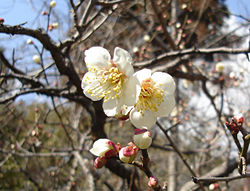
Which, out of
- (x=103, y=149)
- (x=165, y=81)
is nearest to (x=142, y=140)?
(x=103, y=149)

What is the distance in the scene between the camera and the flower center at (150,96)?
3.26ft

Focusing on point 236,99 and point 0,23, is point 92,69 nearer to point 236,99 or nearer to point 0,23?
point 0,23

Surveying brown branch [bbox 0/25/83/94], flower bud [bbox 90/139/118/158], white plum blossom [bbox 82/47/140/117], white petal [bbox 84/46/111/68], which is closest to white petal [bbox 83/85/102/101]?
white plum blossom [bbox 82/47/140/117]

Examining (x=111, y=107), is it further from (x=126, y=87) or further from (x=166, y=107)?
(x=166, y=107)

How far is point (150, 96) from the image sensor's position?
1.03m

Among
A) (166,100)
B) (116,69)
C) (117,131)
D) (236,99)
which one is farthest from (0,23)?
(236,99)

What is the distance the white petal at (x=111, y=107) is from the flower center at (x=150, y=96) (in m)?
0.10

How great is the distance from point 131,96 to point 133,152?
24cm

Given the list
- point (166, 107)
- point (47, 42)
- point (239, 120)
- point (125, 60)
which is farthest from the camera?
point (47, 42)

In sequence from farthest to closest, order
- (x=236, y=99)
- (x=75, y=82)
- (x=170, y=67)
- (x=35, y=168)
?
(x=35, y=168) → (x=236, y=99) → (x=170, y=67) → (x=75, y=82)

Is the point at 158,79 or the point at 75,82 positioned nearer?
the point at 158,79

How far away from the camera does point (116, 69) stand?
1003mm

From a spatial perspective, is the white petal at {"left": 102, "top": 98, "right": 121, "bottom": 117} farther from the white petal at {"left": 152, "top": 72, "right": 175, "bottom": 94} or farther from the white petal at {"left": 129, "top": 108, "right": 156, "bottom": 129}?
the white petal at {"left": 152, "top": 72, "right": 175, "bottom": 94}

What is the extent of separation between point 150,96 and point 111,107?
21cm
